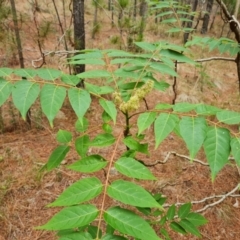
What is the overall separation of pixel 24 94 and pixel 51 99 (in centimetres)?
12

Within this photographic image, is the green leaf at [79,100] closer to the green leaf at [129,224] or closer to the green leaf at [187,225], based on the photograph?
the green leaf at [129,224]

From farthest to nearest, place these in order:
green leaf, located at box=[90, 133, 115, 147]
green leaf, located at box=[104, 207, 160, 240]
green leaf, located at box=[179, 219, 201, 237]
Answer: green leaf, located at box=[179, 219, 201, 237]
green leaf, located at box=[90, 133, 115, 147]
green leaf, located at box=[104, 207, 160, 240]

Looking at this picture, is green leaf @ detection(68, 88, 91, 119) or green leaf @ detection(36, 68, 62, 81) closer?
green leaf @ detection(68, 88, 91, 119)

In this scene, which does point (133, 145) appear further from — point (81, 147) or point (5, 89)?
point (5, 89)

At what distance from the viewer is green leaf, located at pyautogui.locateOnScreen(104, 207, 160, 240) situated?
2.50ft

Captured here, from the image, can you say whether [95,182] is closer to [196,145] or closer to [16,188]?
[196,145]

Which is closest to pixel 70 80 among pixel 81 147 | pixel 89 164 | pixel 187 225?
pixel 81 147

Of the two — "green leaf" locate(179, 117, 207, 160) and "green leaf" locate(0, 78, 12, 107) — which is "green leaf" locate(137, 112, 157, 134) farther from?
"green leaf" locate(0, 78, 12, 107)

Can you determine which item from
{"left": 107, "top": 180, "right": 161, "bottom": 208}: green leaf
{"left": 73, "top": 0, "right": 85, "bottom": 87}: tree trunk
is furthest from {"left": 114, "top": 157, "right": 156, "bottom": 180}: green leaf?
{"left": 73, "top": 0, "right": 85, "bottom": 87}: tree trunk

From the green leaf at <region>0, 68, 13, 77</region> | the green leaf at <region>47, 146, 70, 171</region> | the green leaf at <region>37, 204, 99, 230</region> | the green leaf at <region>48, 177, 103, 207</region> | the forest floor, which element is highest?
the green leaf at <region>0, 68, 13, 77</region>

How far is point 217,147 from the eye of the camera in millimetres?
971

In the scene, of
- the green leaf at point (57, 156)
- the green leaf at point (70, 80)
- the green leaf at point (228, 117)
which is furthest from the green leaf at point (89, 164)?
the green leaf at point (228, 117)

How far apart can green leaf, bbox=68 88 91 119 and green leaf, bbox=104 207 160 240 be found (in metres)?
0.42

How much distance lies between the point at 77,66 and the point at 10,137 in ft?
6.17
